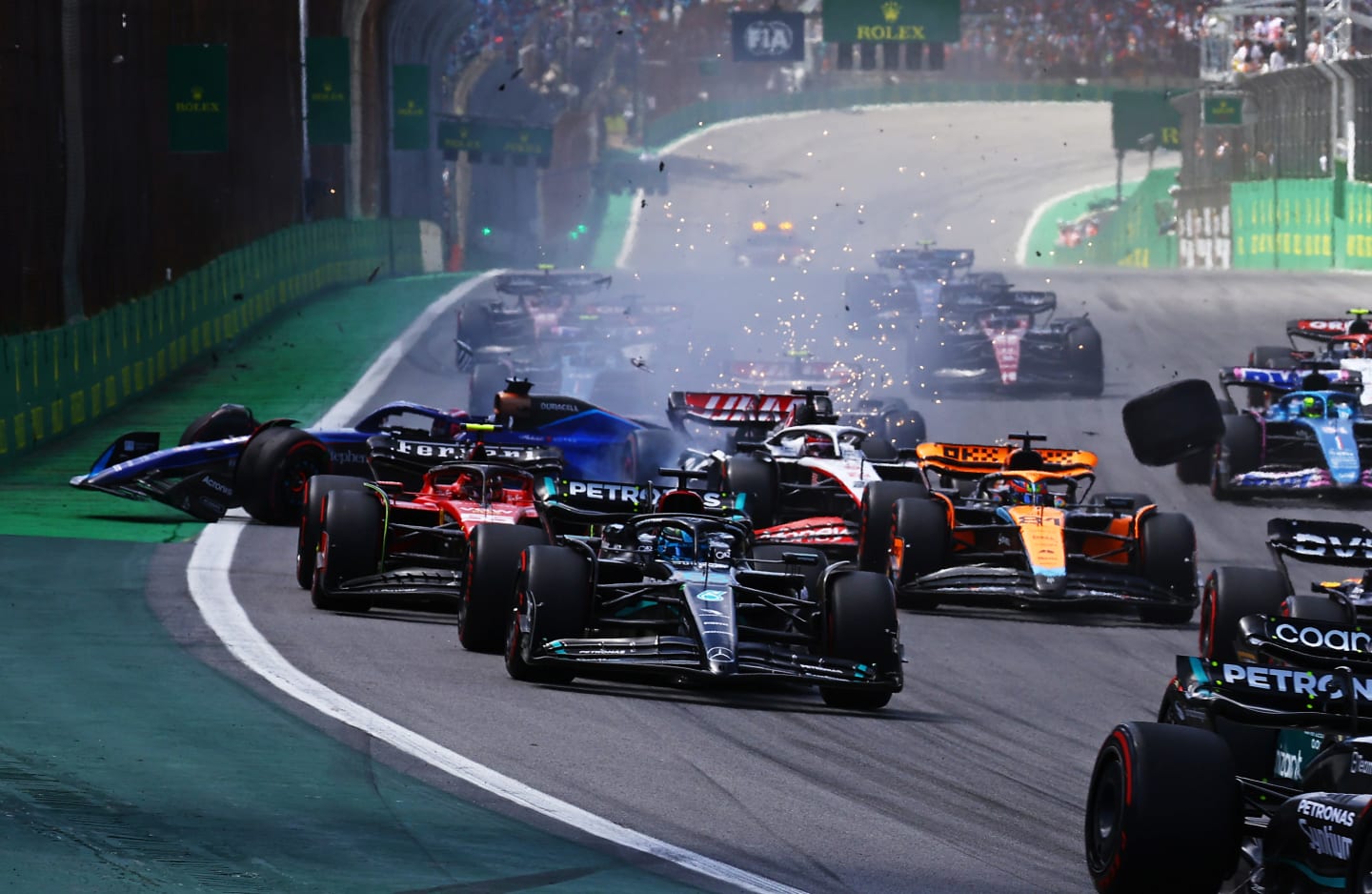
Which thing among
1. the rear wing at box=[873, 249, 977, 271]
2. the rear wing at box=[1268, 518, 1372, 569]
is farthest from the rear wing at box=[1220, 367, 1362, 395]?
the rear wing at box=[873, 249, 977, 271]

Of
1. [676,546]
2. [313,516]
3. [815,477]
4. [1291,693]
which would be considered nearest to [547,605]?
[676,546]

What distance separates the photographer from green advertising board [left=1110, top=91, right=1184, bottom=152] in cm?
7500

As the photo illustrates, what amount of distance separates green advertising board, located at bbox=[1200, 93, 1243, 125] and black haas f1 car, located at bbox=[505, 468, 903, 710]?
48337 millimetres

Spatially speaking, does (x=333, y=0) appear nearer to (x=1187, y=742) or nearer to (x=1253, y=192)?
(x=1253, y=192)

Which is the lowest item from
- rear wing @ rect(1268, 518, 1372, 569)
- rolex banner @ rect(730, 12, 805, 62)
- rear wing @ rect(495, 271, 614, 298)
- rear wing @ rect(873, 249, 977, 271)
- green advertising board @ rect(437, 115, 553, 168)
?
rear wing @ rect(1268, 518, 1372, 569)

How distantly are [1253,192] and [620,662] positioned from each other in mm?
50402

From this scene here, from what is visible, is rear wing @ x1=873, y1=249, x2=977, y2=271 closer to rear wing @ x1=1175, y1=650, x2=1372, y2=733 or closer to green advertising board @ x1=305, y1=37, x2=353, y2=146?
green advertising board @ x1=305, y1=37, x2=353, y2=146

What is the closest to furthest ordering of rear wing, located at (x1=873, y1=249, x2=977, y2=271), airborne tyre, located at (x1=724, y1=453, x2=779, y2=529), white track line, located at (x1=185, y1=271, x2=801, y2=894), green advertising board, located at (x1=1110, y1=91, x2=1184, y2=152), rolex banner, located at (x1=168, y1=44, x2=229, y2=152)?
white track line, located at (x1=185, y1=271, x2=801, y2=894) → airborne tyre, located at (x1=724, y1=453, x2=779, y2=529) → rolex banner, located at (x1=168, y1=44, x2=229, y2=152) → rear wing, located at (x1=873, y1=249, x2=977, y2=271) → green advertising board, located at (x1=1110, y1=91, x2=1184, y2=152)

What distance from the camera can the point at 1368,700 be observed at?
24.8ft

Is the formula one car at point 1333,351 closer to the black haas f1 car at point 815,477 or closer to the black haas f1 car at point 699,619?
the black haas f1 car at point 815,477

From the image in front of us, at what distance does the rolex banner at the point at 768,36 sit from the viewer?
2270 inches

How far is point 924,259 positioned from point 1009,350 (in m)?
6.68

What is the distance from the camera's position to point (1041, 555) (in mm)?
15805

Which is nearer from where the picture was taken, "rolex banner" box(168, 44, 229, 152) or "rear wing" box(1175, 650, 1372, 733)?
"rear wing" box(1175, 650, 1372, 733)
